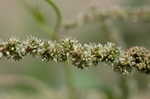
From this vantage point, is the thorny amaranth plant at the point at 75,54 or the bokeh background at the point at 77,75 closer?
the thorny amaranth plant at the point at 75,54

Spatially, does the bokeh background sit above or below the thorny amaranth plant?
above

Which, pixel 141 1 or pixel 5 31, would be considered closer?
pixel 141 1

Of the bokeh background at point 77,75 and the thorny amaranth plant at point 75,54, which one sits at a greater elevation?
the bokeh background at point 77,75

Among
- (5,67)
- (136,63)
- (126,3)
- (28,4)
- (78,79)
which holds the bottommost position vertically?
(136,63)

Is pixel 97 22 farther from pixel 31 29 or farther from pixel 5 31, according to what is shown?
pixel 5 31

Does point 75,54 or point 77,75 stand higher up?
point 77,75

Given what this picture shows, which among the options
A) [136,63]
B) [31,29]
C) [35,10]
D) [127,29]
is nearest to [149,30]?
[127,29]

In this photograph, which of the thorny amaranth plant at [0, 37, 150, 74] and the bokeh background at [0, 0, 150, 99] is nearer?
the thorny amaranth plant at [0, 37, 150, 74]

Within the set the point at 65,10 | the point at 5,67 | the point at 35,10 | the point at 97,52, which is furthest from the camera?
the point at 65,10
